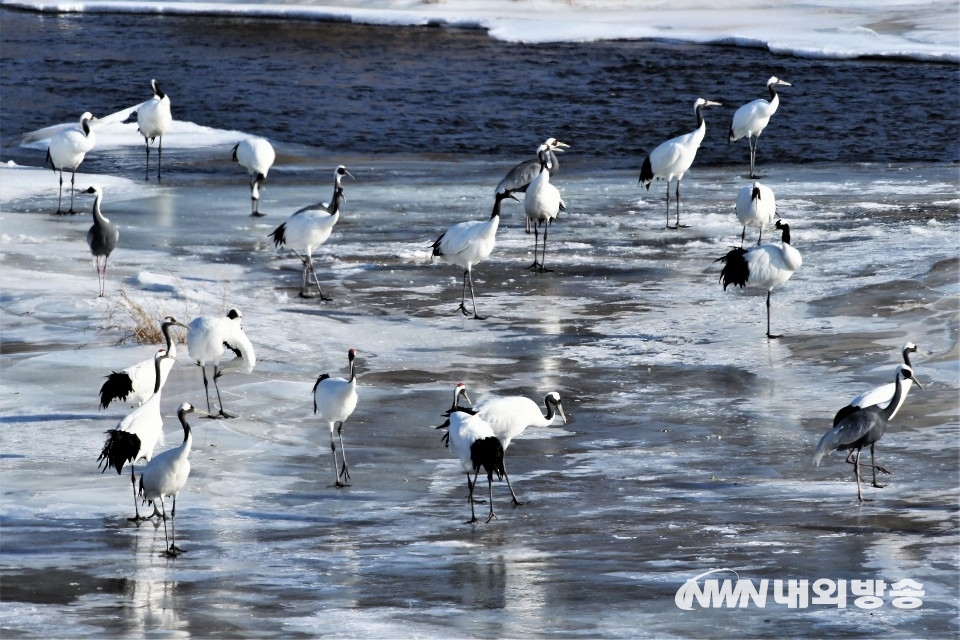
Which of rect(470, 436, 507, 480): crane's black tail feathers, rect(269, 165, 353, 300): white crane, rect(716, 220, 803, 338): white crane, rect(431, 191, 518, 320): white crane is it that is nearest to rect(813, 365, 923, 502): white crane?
rect(470, 436, 507, 480): crane's black tail feathers

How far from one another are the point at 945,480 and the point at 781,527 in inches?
58.2

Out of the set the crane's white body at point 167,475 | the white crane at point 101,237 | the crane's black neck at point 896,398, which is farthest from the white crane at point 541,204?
the crane's white body at point 167,475

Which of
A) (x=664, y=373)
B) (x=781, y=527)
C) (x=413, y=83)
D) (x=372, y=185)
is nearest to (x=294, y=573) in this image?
(x=781, y=527)

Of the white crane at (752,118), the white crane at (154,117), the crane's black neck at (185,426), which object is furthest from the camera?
the white crane at (752,118)

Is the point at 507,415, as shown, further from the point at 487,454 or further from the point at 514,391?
the point at 514,391

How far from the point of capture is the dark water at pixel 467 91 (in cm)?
2612

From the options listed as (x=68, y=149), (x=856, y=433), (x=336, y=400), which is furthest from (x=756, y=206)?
(x=68, y=149)

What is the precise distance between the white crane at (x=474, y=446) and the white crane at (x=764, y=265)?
5.17m

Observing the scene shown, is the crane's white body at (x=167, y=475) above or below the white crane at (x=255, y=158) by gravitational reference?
below

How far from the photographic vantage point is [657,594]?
7664 millimetres

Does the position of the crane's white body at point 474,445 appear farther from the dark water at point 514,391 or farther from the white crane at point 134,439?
the white crane at point 134,439

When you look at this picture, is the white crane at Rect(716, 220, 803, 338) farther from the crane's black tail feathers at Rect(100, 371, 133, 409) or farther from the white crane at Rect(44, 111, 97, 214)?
the white crane at Rect(44, 111, 97, 214)

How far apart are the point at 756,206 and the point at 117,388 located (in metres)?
→ 7.98

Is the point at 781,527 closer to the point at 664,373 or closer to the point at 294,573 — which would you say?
the point at 294,573
